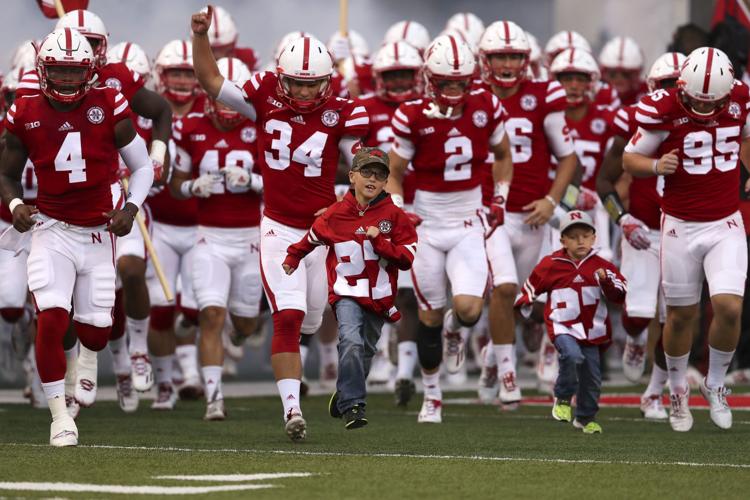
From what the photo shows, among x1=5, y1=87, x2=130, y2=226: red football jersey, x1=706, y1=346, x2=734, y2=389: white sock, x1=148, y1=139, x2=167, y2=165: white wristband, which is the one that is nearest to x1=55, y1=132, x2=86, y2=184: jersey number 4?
x1=5, y1=87, x2=130, y2=226: red football jersey

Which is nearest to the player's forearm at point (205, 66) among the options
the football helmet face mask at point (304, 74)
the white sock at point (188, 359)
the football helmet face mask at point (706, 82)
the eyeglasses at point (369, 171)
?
the football helmet face mask at point (304, 74)

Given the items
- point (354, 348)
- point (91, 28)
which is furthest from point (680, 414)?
point (91, 28)

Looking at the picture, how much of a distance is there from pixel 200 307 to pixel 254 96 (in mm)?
1975

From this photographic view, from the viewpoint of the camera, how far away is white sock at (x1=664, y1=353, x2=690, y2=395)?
360 inches

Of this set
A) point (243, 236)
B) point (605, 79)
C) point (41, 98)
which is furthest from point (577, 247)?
point (605, 79)

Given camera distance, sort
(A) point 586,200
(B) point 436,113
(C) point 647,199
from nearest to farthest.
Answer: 1. (B) point 436,113
2. (C) point 647,199
3. (A) point 586,200

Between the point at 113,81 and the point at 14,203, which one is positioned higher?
the point at 113,81

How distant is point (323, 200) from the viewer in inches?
333

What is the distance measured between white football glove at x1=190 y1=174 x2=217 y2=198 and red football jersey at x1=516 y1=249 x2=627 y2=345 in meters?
2.11

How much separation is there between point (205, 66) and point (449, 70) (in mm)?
1688

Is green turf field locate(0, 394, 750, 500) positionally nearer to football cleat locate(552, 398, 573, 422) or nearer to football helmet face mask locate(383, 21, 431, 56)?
football cleat locate(552, 398, 573, 422)

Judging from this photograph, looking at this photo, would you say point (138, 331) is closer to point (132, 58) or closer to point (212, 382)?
point (212, 382)

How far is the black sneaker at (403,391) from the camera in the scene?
1077 centimetres

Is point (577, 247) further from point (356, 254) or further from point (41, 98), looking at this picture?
point (41, 98)
